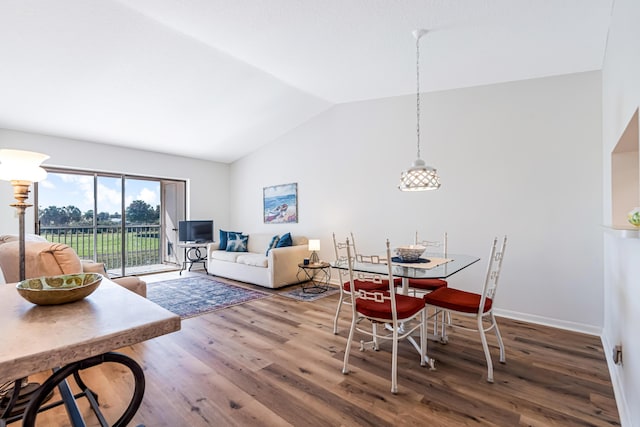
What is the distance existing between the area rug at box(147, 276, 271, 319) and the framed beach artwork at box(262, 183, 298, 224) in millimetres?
1593

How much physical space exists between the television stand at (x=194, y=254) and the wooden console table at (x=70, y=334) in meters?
4.91

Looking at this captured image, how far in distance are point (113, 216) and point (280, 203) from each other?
10.4 ft

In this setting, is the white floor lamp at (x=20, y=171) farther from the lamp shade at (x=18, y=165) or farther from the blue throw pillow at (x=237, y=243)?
the blue throw pillow at (x=237, y=243)

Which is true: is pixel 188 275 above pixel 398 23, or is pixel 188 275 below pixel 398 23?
below

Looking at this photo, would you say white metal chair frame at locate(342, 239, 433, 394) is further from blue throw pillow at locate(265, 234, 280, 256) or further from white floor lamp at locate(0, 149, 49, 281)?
blue throw pillow at locate(265, 234, 280, 256)

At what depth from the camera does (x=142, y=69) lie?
3.42 m

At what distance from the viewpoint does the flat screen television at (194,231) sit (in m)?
6.15

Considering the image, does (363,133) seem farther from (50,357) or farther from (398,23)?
(50,357)

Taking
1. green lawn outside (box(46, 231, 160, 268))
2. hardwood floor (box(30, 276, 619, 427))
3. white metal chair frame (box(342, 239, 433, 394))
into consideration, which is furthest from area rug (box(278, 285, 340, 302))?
green lawn outside (box(46, 231, 160, 268))

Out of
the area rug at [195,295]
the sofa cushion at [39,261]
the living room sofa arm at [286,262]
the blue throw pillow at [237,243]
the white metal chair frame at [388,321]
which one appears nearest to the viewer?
the white metal chair frame at [388,321]

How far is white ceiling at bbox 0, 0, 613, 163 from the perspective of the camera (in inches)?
94.1

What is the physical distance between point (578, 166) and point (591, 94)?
2.35ft

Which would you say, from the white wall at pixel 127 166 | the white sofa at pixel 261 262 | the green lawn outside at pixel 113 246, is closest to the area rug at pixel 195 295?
the white sofa at pixel 261 262

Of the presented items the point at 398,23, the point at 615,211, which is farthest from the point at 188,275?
the point at 615,211
